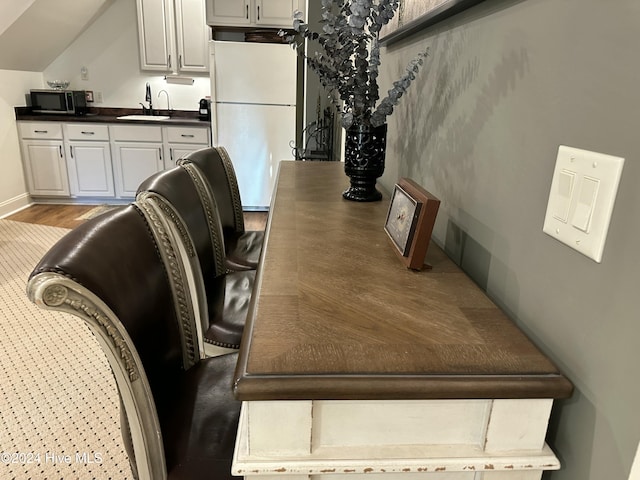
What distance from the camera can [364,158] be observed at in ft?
4.43

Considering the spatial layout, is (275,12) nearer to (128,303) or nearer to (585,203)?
(128,303)

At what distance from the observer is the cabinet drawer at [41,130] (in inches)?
177

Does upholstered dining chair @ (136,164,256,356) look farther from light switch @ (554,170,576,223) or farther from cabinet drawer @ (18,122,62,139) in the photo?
cabinet drawer @ (18,122,62,139)

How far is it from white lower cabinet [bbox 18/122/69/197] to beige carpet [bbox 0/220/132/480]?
7.49 ft

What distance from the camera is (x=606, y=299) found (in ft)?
1.69

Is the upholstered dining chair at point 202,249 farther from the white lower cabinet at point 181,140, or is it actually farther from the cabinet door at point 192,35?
the cabinet door at point 192,35

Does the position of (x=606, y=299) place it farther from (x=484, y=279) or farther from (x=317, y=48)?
(x=317, y=48)

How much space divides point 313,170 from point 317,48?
2.03 metres

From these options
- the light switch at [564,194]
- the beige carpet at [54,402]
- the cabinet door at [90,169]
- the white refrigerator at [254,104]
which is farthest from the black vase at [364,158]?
the cabinet door at [90,169]

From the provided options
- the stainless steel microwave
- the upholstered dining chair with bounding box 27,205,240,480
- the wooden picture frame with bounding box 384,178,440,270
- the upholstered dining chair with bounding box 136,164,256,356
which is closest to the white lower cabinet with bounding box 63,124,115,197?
the stainless steel microwave

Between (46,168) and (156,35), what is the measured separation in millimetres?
1804

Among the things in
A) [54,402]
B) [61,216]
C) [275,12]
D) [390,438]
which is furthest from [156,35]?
[390,438]

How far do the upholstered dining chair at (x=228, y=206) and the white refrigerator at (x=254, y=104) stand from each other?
7.78ft

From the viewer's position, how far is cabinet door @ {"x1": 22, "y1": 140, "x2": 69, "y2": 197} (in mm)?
4570
